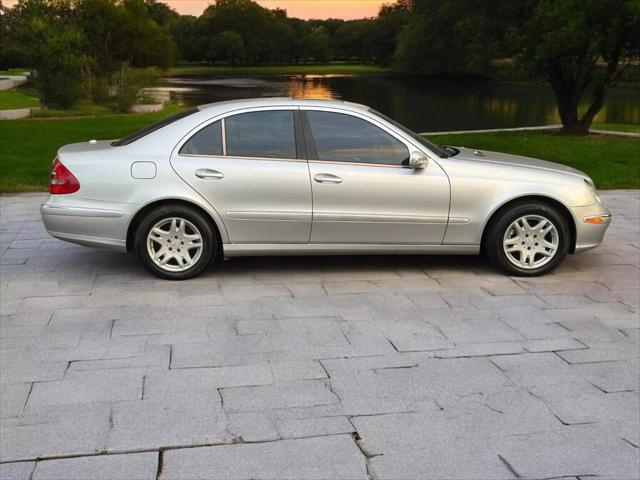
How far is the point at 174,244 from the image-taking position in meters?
5.78

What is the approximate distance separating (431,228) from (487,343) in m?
1.54

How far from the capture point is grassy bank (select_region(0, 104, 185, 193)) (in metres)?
10.6

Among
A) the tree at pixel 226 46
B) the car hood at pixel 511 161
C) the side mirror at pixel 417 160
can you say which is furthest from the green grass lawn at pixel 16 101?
the tree at pixel 226 46

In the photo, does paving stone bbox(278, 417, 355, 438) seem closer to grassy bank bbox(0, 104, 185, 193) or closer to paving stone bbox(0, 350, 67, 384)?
paving stone bbox(0, 350, 67, 384)

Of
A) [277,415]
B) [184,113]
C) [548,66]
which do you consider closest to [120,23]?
[548,66]

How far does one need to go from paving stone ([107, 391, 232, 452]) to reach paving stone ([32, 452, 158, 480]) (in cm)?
9

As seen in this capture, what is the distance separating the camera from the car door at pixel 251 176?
5.70 m

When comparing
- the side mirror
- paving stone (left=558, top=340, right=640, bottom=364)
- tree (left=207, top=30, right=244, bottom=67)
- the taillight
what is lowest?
paving stone (left=558, top=340, right=640, bottom=364)

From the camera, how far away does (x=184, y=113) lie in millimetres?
6121

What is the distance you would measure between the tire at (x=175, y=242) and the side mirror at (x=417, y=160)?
1737 mm

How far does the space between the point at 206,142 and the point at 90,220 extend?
3.73ft

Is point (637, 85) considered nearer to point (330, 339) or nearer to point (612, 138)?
point (612, 138)

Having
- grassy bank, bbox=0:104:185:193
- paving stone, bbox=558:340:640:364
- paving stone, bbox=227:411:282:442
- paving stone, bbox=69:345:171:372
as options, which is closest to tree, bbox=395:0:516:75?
grassy bank, bbox=0:104:185:193

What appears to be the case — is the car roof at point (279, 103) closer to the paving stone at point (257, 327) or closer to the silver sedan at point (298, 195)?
the silver sedan at point (298, 195)
